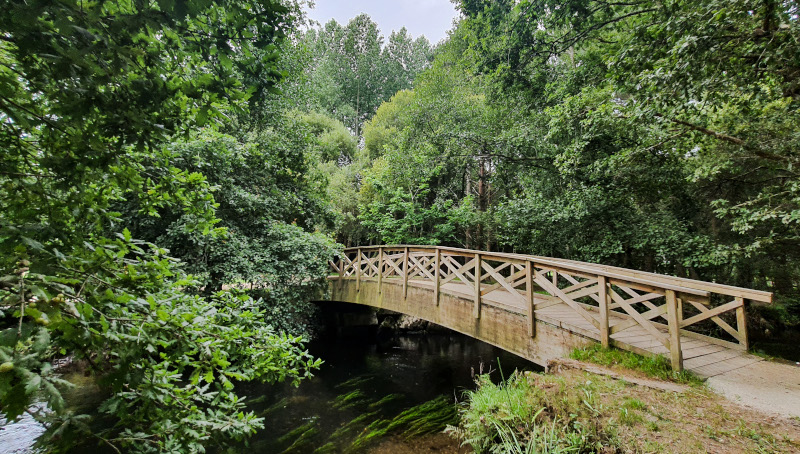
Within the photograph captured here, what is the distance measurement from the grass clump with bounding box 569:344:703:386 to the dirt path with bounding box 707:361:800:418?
0.19 metres

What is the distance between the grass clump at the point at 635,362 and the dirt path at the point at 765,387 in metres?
0.19

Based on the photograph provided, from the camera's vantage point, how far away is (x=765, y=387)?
2.98 m

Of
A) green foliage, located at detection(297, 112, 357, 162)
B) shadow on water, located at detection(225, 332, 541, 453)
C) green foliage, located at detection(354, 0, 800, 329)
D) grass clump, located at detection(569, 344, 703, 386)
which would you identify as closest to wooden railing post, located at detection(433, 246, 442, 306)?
shadow on water, located at detection(225, 332, 541, 453)

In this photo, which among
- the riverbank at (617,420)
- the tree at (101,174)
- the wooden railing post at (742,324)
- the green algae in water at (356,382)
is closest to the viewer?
the tree at (101,174)

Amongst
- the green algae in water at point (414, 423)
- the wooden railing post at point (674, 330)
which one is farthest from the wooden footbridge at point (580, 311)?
the green algae in water at point (414, 423)

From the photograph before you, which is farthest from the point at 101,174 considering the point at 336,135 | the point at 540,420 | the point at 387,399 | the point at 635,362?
the point at 336,135

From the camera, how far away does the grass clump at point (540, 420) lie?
2.49 metres

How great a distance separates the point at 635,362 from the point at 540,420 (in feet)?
4.49

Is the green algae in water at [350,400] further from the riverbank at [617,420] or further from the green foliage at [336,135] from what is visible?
the green foliage at [336,135]

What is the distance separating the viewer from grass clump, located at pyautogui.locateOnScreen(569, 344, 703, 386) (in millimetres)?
3139

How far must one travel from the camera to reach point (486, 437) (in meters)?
3.12

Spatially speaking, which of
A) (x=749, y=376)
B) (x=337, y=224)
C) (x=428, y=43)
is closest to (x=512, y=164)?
(x=337, y=224)

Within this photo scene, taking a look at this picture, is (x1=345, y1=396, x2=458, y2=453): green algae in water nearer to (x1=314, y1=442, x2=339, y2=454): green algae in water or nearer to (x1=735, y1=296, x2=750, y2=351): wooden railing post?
(x1=314, y1=442, x2=339, y2=454): green algae in water

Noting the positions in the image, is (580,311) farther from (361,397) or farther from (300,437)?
(361,397)
